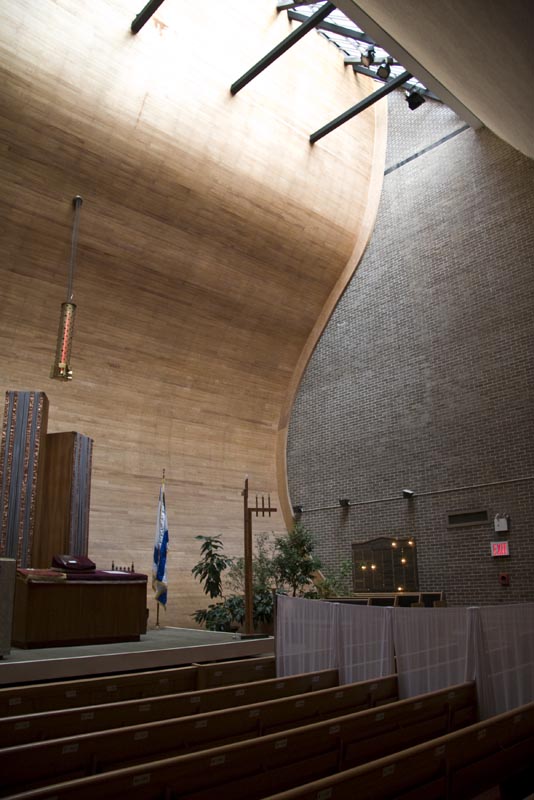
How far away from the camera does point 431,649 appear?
4488mm

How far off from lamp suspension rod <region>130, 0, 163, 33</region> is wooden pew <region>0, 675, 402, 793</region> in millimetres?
9147

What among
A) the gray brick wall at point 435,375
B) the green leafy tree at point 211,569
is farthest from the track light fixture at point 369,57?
the green leafy tree at point 211,569

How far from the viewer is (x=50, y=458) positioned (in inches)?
339

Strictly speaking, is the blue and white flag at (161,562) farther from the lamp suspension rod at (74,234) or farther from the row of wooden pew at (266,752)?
the row of wooden pew at (266,752)

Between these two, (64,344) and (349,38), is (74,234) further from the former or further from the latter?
(349,38)

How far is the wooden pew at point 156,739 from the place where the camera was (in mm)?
2572

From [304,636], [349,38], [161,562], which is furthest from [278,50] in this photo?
[304,636]

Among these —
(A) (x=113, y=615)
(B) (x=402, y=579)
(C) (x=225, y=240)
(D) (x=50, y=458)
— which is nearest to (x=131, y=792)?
(A) (x=113, y=615)

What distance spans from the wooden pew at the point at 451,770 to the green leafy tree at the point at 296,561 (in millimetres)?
8293

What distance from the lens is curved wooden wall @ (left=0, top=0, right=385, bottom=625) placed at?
950 centimetres

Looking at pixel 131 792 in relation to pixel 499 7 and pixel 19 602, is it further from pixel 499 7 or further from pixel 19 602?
pixel 19 602

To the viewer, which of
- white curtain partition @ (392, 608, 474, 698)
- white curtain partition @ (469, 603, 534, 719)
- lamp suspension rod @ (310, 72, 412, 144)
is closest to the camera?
white curtain partition @ (469, 603, 534, 719)

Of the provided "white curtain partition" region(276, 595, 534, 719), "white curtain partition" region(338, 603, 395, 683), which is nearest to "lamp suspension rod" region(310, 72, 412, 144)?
"white curtain partition" region(276, 595, 534, 719)

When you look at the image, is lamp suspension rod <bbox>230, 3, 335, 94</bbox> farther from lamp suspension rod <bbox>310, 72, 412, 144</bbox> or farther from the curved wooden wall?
lamp suspension rod <bbox>310, 72, 412, 144</bbox>
